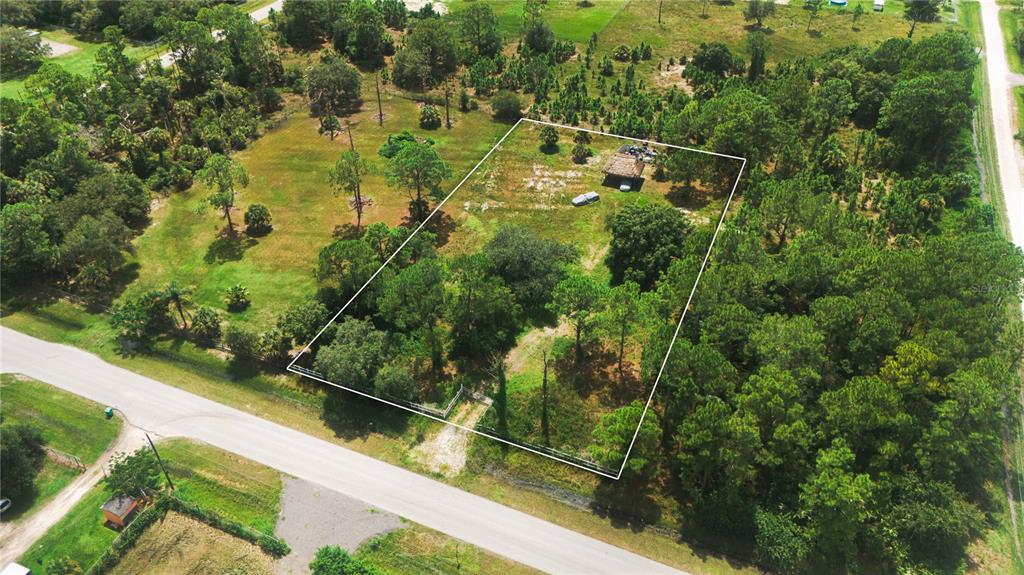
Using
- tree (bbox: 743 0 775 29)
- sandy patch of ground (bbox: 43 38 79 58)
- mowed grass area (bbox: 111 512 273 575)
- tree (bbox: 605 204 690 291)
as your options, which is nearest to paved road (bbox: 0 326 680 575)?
mowed grass area (bbox: 111 512 273 575)

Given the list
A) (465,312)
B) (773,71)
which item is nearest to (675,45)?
(773,71)

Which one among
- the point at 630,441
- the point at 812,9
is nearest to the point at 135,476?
the point at 630,441

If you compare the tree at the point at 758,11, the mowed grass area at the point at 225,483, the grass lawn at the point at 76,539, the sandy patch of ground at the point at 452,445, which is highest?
the tree at the point at 758,11

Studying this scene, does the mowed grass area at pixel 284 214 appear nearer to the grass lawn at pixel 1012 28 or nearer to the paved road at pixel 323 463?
the paved road at pixel 323 463

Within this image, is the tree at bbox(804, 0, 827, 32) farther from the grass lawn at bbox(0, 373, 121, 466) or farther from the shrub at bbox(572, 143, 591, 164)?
the grass lawn at bbox(0, 373, 121, 466)

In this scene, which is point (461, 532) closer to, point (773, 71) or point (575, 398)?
point (575, 398)

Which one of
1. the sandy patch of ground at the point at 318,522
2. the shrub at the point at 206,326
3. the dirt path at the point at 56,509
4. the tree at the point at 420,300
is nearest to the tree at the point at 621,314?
the tree at the point at 420,300

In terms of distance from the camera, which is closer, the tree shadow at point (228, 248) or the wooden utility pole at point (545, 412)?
the wooden utility pole at point (545, 412)

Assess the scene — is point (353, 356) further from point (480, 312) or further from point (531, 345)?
point (531, 345)
